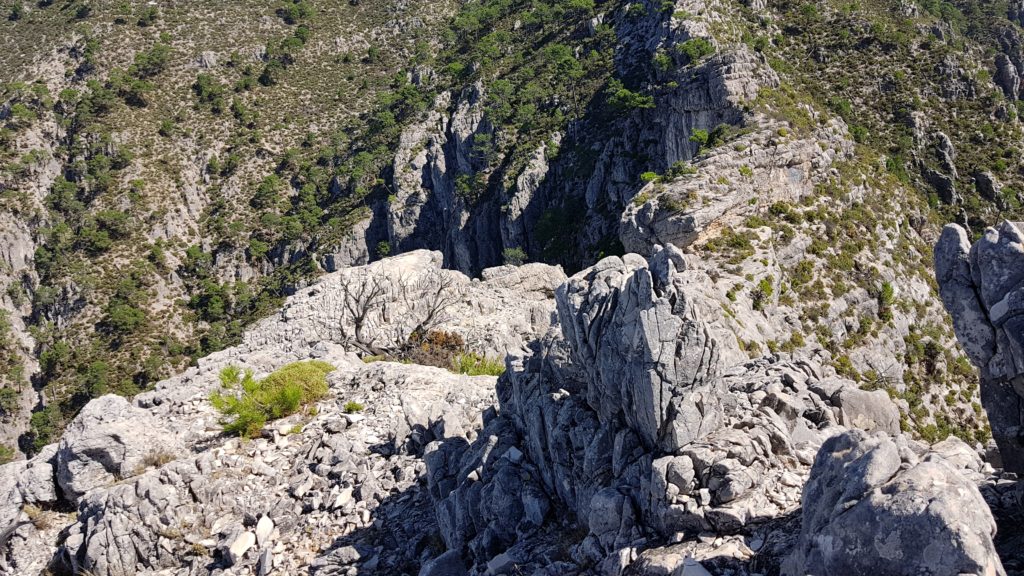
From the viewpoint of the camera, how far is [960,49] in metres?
86.4

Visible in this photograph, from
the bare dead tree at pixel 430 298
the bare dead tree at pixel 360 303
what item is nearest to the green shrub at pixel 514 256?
the bare dead tree at pixel 430 298

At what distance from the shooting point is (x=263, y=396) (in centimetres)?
2286

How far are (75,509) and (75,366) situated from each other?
81229 mm

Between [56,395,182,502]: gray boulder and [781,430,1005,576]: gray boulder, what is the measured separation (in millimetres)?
18448

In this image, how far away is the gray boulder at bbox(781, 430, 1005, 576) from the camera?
724cm

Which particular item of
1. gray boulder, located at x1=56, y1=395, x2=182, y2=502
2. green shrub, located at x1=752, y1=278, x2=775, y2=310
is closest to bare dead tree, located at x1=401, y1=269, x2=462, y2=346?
green shrub, located at x1=752, y1=278, x2=775, y2=310

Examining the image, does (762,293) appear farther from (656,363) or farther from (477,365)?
(656,363)

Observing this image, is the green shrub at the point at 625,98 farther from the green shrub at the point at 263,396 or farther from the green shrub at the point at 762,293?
the green shrub at the point at 263,396

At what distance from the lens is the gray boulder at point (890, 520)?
724cm

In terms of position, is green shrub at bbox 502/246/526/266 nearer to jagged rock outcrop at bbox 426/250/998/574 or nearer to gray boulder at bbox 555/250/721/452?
jagged rock outcrop at bbox 426/250/998/574

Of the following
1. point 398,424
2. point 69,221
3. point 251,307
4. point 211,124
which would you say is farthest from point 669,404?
point 211,124

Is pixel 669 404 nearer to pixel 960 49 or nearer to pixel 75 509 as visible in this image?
pixel 75 509

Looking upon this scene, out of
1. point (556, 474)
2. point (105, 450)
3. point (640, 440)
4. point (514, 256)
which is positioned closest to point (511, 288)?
point (105, 450)

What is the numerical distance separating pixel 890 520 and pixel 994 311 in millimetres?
4428
